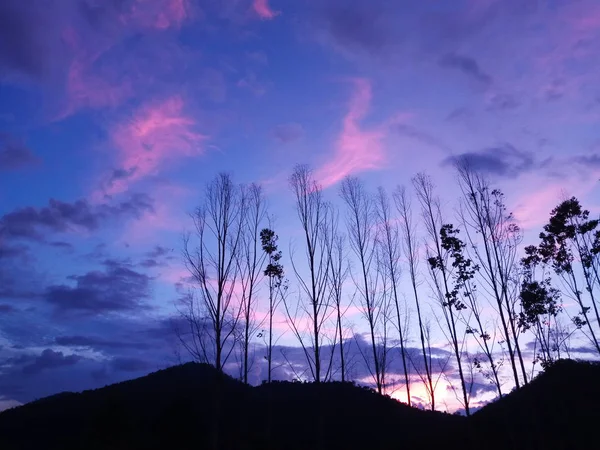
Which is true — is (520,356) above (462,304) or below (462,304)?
below

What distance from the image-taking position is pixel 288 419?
28766 mm

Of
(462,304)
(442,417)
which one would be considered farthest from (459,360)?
Result: (442,417)

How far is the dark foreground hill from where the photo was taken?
21.6 metres

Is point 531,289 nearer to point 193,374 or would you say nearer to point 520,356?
point 520,356

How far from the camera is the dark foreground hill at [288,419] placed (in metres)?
21.6

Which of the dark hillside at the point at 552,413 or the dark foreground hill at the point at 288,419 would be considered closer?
the dark hillside at the point at 552,413

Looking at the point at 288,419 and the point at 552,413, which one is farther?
the point at 288,419

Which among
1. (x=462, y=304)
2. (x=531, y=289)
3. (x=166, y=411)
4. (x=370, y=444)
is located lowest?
(x=370, y=444)

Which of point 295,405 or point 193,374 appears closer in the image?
point 295,405

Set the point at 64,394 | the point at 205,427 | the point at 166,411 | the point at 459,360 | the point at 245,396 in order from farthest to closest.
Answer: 1. the point at 64,394
2. the point at 245,396
3. the point at 205,427
4. the point at 166,411
5. the point at 459,360

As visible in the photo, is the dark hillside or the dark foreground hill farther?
the dark foreground hill

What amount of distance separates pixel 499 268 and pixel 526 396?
13.5 m

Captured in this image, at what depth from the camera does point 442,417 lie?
31094mm

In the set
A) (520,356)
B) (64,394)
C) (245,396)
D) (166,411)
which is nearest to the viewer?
(520,356)
